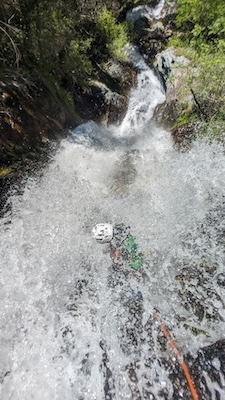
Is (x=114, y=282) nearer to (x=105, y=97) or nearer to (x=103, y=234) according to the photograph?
(x=103, y=234)

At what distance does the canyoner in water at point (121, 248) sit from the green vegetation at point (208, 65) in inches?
143

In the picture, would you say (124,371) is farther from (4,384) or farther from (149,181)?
(149,181)

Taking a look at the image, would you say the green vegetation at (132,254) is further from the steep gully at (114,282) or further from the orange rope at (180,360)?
the orange rope at (180,360)

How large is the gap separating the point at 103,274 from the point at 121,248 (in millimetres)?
646

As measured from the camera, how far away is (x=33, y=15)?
22.4 ft

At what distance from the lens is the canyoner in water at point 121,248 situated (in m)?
4.80

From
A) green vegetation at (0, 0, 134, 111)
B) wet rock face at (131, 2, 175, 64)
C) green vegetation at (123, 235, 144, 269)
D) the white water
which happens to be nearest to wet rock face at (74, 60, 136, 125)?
green vegetation at (0, 0, 134, 111)

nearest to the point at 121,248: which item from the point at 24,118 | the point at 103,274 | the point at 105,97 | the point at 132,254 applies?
the point at 132,254

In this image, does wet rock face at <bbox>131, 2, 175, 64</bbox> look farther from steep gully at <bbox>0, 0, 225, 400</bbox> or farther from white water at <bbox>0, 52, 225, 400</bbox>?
steep gully at <bbox>0, 0, 225, 400</bbox>

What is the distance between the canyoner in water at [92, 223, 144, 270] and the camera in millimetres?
4805

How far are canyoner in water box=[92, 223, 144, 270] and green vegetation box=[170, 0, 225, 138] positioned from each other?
3.62 m

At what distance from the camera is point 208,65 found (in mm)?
6812

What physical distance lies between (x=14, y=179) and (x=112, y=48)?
8588 millimetres

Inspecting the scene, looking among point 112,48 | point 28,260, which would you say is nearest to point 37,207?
point 28,260
